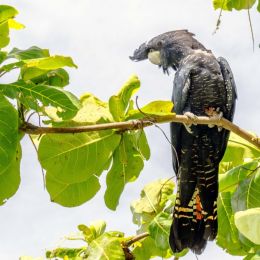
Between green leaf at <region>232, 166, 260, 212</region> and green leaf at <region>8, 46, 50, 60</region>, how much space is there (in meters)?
1.23

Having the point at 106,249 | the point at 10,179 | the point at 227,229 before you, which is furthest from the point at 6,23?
the point at 227,229

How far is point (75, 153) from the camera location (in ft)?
9.64

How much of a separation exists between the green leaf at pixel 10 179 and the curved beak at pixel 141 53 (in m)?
1.95

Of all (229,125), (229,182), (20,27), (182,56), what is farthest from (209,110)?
(20,27)

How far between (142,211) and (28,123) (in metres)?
1.47

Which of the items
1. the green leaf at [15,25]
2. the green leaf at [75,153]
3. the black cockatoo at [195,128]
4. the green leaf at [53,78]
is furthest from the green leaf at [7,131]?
the black cockatoo at [195,128]

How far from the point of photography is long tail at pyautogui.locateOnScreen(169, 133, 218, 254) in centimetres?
378

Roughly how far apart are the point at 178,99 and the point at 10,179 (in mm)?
1830

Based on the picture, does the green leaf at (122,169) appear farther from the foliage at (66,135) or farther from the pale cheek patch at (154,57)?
the pale cheek patch at (154,57)

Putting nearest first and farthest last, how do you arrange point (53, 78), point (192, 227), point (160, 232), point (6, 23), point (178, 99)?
point (6, 23), point (53, 78), point (160, 232), point (192, 227), point (178, 99)

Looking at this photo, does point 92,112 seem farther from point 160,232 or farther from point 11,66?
point 160,232

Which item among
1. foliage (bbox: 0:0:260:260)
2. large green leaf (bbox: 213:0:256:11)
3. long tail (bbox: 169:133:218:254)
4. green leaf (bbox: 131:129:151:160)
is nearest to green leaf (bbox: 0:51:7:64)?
foliage (bbox: 0:0:260:260)

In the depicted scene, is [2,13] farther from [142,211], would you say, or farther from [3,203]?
[142,211]

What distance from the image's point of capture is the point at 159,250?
364 cm
